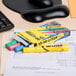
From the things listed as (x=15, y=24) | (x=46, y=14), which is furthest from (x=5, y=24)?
(x=46, y=14)

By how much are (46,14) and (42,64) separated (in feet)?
0.94

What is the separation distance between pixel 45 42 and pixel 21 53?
91 mm

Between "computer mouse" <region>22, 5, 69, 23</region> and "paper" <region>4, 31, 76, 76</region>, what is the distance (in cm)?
20

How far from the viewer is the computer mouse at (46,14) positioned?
957 mm

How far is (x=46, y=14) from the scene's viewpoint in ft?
3.19

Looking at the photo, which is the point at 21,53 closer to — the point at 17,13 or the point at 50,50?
the point at 50,50

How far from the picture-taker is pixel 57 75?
0.70m

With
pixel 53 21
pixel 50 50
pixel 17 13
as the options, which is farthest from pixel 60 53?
pixel 17 13

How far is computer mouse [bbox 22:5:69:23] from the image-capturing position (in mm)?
957

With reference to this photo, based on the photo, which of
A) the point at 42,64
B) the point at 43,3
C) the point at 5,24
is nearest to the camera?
the point at 42,64

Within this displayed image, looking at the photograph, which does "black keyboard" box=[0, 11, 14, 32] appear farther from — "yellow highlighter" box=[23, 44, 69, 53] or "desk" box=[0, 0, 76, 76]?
"yellow highlighter" box=[23, 44, 69, 53]

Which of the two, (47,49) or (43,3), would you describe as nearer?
(47,49)

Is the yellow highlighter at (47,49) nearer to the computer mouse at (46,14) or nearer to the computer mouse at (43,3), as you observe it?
the computer mouse at (46,14)

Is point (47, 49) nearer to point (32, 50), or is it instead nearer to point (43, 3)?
point (32, 50)
